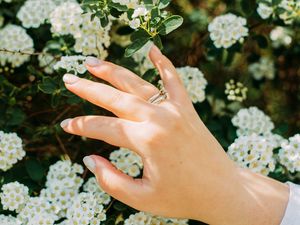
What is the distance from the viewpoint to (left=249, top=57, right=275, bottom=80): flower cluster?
3.02 meters

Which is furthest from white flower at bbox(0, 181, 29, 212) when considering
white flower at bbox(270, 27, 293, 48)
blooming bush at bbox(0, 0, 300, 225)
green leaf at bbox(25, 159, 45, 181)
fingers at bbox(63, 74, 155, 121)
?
white flower at bbox(270, 27, 293, 48)

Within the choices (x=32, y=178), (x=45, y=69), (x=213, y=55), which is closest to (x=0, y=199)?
(x=32, y=178)

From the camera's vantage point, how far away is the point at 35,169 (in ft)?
6.89

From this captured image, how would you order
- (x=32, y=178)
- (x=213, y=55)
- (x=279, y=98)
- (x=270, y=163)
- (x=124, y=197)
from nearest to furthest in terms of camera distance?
(x=124, y=197) < (x=270, y=163) < (x=32, y=178) < (x=213, y=55) < (x=279, y=98)

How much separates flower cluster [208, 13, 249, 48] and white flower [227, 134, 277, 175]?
1.66ft

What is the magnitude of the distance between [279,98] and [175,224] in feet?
4.70

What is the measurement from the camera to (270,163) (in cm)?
193

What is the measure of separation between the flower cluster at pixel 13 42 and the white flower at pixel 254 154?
95 cm

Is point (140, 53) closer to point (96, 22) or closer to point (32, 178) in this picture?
point (96, 22)

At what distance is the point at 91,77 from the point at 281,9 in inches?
34.6

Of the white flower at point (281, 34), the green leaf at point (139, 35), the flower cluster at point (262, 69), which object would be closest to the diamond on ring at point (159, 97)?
the green leaf at point (139, 35)

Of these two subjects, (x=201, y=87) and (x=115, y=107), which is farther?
(x=201, y=87)

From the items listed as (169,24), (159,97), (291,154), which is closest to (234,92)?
(291,154)

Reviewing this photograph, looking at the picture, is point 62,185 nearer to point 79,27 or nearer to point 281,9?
point 79,27
